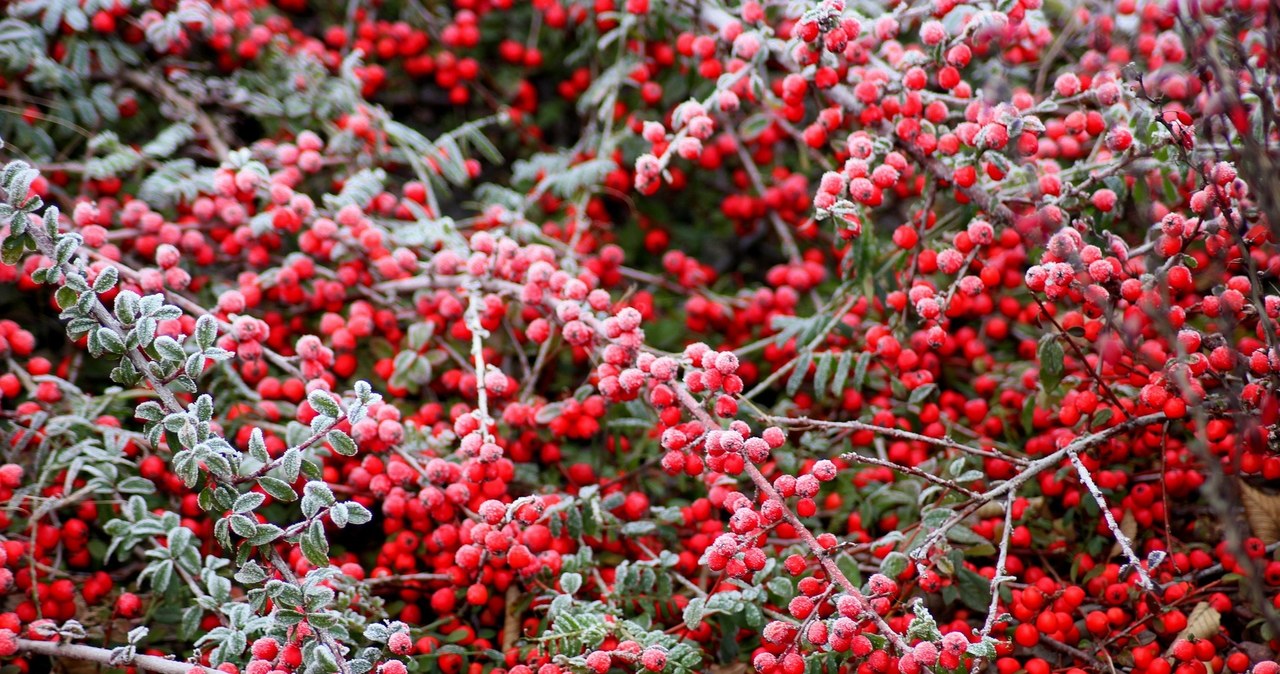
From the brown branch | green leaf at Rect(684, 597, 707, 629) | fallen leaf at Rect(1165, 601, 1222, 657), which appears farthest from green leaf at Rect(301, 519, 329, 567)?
fallen leaf at Rect(1165, 601, 1222, 657)

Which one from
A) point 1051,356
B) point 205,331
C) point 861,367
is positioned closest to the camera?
point 205,331

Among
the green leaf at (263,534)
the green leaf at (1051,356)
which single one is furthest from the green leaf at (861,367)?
the green leaf at (263,534)

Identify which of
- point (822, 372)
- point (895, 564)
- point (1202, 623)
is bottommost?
point (1202, 623)

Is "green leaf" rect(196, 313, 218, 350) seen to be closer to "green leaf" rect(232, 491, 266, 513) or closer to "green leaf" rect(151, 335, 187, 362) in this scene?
"green leaf" rect(151, 335, 187, 362)

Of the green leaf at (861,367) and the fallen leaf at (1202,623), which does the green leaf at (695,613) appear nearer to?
the green leaf at (861,367)

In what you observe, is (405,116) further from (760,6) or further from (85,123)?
(760,6)

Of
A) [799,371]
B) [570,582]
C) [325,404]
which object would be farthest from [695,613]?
[325,404]

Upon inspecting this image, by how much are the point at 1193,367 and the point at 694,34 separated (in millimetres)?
1410

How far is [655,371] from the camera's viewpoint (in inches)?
68.1

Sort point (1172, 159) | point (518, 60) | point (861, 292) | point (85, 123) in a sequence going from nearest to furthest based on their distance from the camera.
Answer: point (1172, 159)
point (861, 292)
point (85, 123)
point (518, 60)

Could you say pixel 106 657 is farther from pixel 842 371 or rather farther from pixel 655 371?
pixel 842 371

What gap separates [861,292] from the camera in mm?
2115

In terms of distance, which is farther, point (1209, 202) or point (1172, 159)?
point (1172, 159)

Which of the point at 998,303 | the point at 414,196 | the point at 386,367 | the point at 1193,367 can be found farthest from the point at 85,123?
the point at 1193,367
